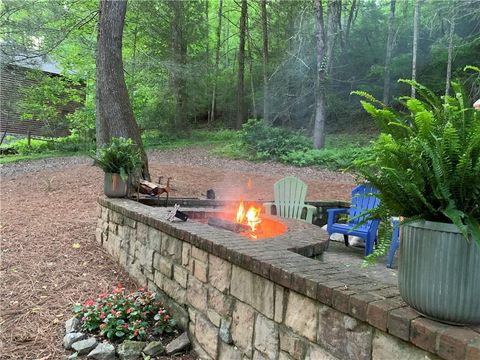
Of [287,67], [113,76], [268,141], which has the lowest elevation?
[268,141]

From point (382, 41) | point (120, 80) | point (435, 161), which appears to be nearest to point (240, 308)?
point (435, 161)

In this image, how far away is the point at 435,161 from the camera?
3.86ft

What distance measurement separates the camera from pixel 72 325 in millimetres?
2850

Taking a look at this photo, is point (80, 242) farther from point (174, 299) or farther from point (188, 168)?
point (188, 168)

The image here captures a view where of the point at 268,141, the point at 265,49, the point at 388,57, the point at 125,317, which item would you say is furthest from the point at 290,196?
the point at 388,57

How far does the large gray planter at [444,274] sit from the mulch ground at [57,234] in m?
2.33

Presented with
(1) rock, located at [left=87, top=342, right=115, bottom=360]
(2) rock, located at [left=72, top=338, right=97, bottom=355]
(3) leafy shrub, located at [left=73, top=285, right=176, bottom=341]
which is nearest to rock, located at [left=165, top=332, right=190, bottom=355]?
(3) leafy shrub, located at [left=73, top=285, right=176, bottom=341]

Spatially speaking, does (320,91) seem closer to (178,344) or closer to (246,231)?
(246,231)

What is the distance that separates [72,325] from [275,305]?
Answer: 176cm

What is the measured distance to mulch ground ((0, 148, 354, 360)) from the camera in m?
2.95

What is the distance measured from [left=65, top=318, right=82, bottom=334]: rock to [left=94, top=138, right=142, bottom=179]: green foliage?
6.32ft

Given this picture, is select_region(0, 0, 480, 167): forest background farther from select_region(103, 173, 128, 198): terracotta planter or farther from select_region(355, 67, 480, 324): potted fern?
select_region(355, 67, 480, 324): potted fern

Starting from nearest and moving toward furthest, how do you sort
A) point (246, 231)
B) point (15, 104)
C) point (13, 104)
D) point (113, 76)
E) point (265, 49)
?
1. point (246, 231)
2. point (113, 76)
3. point (265, 49)
4. point (15, 104)
5. point (13, 104)

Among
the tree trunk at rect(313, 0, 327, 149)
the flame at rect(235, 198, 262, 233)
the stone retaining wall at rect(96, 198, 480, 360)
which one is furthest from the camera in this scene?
the tree trunk at rect(313, 0, 327, 149)
